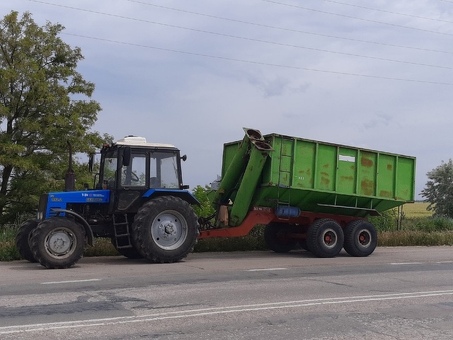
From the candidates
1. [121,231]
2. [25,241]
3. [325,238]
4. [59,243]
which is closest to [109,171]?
[121,231]

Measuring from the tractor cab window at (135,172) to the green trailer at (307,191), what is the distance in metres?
2.20

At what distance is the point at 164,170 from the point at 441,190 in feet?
127

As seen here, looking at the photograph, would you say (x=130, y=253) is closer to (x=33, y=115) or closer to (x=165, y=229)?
(x=165, y=229)

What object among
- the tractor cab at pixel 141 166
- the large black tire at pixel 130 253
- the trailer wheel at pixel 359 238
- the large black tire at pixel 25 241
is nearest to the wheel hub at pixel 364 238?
the trailer wheel at pixel 359 238

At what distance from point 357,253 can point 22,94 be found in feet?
52.5

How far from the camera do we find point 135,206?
44.9ft

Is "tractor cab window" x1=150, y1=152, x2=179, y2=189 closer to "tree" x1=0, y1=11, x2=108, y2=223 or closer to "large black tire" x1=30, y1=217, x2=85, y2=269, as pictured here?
"large black tire" x1=30, y1=217, x2=85, y2=269

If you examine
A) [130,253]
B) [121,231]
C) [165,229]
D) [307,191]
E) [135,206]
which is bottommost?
[130,253]

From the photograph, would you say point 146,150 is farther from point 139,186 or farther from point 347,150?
point 347,150

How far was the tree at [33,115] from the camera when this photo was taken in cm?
2528

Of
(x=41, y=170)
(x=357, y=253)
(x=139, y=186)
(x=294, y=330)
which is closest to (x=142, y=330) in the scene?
(x=294, y=330)

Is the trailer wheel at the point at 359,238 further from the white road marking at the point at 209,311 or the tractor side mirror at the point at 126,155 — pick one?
the tractor side mirror at the point at 126,155

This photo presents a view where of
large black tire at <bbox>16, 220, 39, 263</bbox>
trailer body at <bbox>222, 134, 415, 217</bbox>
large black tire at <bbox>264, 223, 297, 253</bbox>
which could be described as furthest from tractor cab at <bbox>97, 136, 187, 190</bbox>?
large black tire at <bbox>264, 223, 297, 253</bbox>

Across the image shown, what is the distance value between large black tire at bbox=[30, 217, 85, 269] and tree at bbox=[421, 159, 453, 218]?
130 feet
